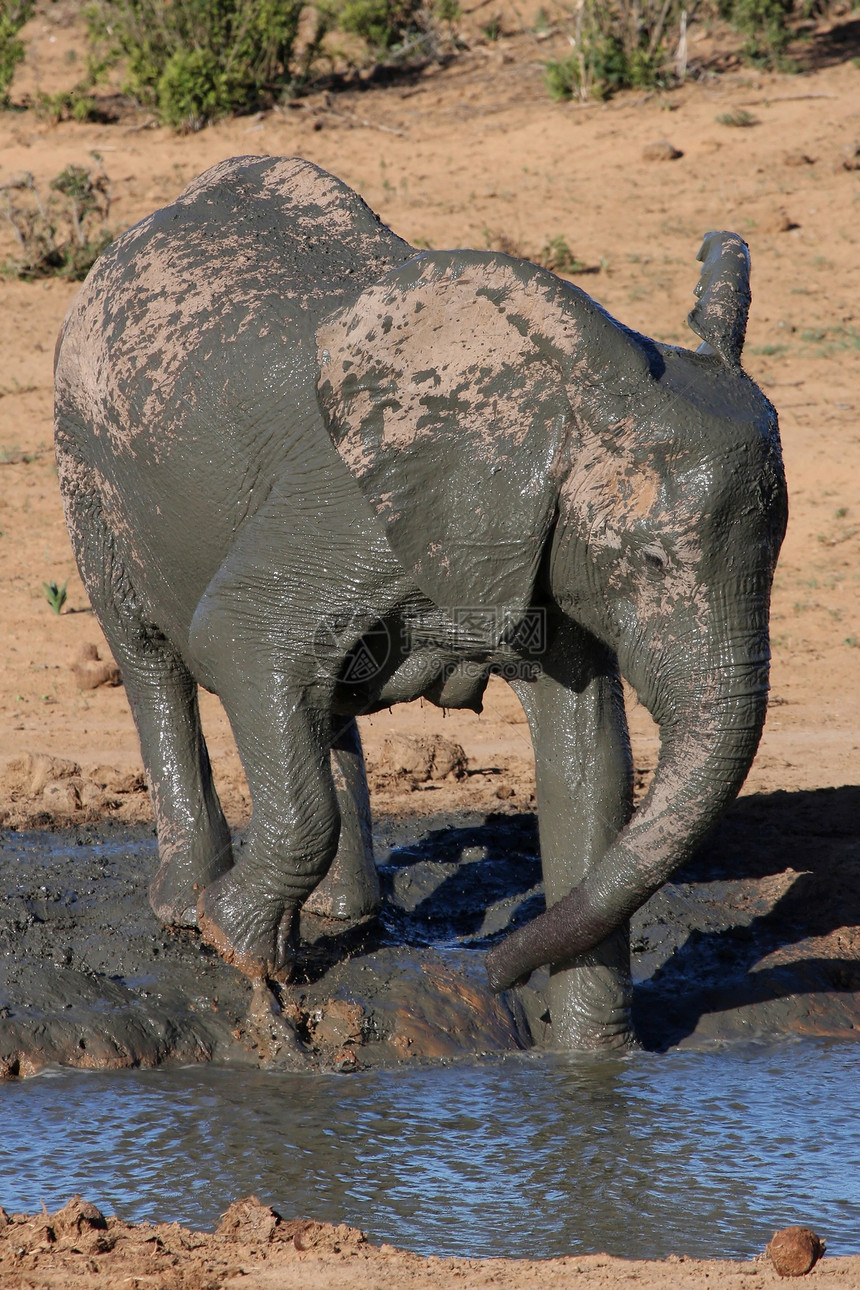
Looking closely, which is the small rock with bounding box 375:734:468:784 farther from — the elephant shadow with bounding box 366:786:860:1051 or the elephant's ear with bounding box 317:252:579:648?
the elephant's ear with bounding box 317:252:579:648

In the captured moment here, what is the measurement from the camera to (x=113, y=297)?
15.8ft

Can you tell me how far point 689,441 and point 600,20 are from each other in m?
13.4

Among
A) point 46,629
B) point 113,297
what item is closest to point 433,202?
point 46,629

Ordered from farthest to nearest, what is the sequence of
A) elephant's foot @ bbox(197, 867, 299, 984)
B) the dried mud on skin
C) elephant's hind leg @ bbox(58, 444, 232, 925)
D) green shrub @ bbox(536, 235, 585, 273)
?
green shrub @ bbox(536, 235, 585, 273)
elephant's hind leg @ bbox(58, 444, 232, 925)
elephant's foot @ bbox(197, 867, 299, 984)
the dried mud on skin

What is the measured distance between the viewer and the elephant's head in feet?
11.9

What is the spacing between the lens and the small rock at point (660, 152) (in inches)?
571

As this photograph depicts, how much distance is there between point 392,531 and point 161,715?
5.56 ft

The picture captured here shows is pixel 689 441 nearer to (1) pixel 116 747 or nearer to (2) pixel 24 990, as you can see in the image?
(2) pixel 24 990

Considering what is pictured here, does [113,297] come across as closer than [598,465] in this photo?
No

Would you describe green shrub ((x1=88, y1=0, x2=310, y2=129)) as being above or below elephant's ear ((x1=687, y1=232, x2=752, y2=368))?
above

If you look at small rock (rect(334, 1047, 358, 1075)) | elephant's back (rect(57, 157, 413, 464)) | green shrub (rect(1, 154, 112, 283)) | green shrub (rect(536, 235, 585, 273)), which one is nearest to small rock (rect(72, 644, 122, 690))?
elephant's back (rect(57, 157, 413, 464))

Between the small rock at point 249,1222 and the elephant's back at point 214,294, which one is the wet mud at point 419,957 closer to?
the small rock at point 249,1222

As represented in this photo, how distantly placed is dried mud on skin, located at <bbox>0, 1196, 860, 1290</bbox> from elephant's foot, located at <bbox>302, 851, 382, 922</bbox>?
6.27 ft

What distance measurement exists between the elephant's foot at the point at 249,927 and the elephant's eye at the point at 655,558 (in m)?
1.49
